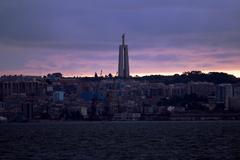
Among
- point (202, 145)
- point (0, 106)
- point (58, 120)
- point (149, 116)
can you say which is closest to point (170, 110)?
point (149, 116)

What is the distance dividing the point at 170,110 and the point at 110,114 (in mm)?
13253

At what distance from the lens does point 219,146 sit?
5938cm

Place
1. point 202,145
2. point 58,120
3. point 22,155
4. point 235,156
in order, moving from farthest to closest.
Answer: point 58,120 < point 202,145 < point 22,155 < point 235,156

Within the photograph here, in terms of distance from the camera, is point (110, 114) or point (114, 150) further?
point (110, 114)

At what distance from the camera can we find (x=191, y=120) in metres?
178

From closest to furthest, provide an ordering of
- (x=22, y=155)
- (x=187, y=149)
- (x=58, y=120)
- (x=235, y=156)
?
(x=235, y=156) → (x=22, y=155) → (x=187, y=149) → (x=58, y=120)

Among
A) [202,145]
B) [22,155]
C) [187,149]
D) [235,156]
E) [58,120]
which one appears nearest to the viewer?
[235,156]

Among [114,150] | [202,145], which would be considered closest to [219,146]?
[202,145]

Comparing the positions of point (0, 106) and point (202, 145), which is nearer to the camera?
point (202, 145)

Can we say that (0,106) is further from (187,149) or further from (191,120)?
(187,149)

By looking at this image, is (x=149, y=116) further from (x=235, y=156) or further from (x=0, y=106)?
(x=235, y=156)

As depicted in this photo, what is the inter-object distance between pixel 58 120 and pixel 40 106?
7409 millimetres

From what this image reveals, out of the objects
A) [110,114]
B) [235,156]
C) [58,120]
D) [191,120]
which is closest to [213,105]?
[191,120]

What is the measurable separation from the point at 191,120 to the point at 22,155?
420 feet
